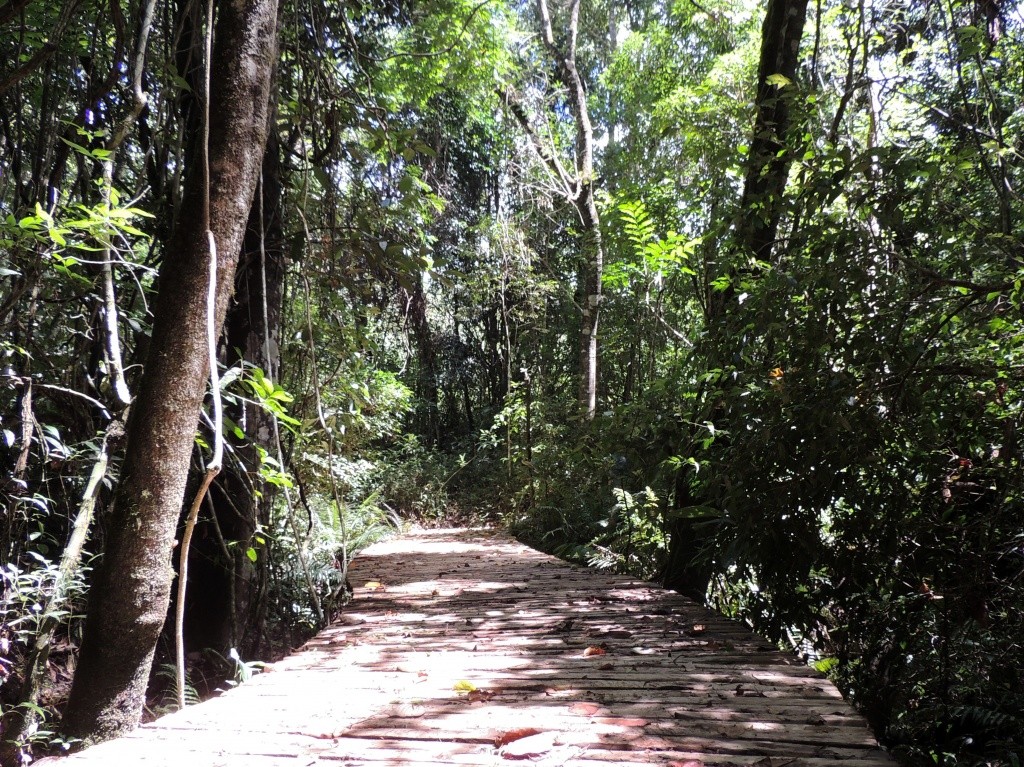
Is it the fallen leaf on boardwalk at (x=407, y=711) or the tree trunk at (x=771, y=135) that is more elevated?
the tree trunk at (x=771, y=135)

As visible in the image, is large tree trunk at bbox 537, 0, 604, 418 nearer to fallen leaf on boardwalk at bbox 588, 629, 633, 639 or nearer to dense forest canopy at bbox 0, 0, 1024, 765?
dense forest canopy at bbox 0, 0, 1024, 765

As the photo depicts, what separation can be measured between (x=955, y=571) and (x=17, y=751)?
4.45 metres

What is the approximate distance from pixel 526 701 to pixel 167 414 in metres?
1.53

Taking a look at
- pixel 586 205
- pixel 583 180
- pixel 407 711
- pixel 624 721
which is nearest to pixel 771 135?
pixel 624 721

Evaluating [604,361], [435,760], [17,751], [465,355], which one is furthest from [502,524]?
[435,760]

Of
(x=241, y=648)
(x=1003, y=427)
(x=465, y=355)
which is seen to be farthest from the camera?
(x=465, y=355)

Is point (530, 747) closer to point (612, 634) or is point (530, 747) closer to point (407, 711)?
point (407, 711)

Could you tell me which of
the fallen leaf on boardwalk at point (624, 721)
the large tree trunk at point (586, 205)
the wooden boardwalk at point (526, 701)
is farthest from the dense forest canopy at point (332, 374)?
the large tree trunk at point (586, 205)

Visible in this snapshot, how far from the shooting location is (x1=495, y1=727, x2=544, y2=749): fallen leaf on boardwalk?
6.01 feet

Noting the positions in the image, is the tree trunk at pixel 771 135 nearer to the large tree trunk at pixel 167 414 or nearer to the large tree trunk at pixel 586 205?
the large tree trunk at pixel 167 414

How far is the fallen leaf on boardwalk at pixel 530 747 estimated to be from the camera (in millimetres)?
1740

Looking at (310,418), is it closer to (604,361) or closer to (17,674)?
(17,674)

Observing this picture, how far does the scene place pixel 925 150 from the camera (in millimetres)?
3336

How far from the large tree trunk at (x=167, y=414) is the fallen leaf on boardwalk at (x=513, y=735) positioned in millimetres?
1087
